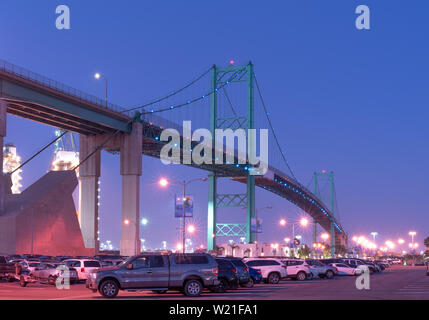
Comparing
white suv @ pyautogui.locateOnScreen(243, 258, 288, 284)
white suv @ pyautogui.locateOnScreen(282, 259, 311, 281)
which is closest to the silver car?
white suv @ pyautogui.locateOnScreen(243, 258, 288, 284)

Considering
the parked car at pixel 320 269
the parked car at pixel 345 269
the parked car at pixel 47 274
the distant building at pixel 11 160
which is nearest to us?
the parked car at pixel 47 274

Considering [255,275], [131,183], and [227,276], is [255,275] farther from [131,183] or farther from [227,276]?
[131,183]

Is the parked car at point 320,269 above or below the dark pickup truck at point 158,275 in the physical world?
below

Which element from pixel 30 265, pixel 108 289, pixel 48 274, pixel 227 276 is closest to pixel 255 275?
pixel 227 276

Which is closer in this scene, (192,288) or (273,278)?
(192,288)

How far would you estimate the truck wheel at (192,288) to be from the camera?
84.3 ft

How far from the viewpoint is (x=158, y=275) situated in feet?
83.6

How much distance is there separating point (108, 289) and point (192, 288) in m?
3.17

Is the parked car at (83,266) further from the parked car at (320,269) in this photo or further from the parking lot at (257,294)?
the parked car at (320,269)

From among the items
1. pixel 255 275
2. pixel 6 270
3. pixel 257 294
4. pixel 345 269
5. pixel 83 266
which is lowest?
pixel 345 269

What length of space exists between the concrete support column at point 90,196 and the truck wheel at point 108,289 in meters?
47.8

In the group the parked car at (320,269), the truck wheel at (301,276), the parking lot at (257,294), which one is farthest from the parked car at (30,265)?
the parked car at (320,269)

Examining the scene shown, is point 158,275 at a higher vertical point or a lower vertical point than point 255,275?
higher
